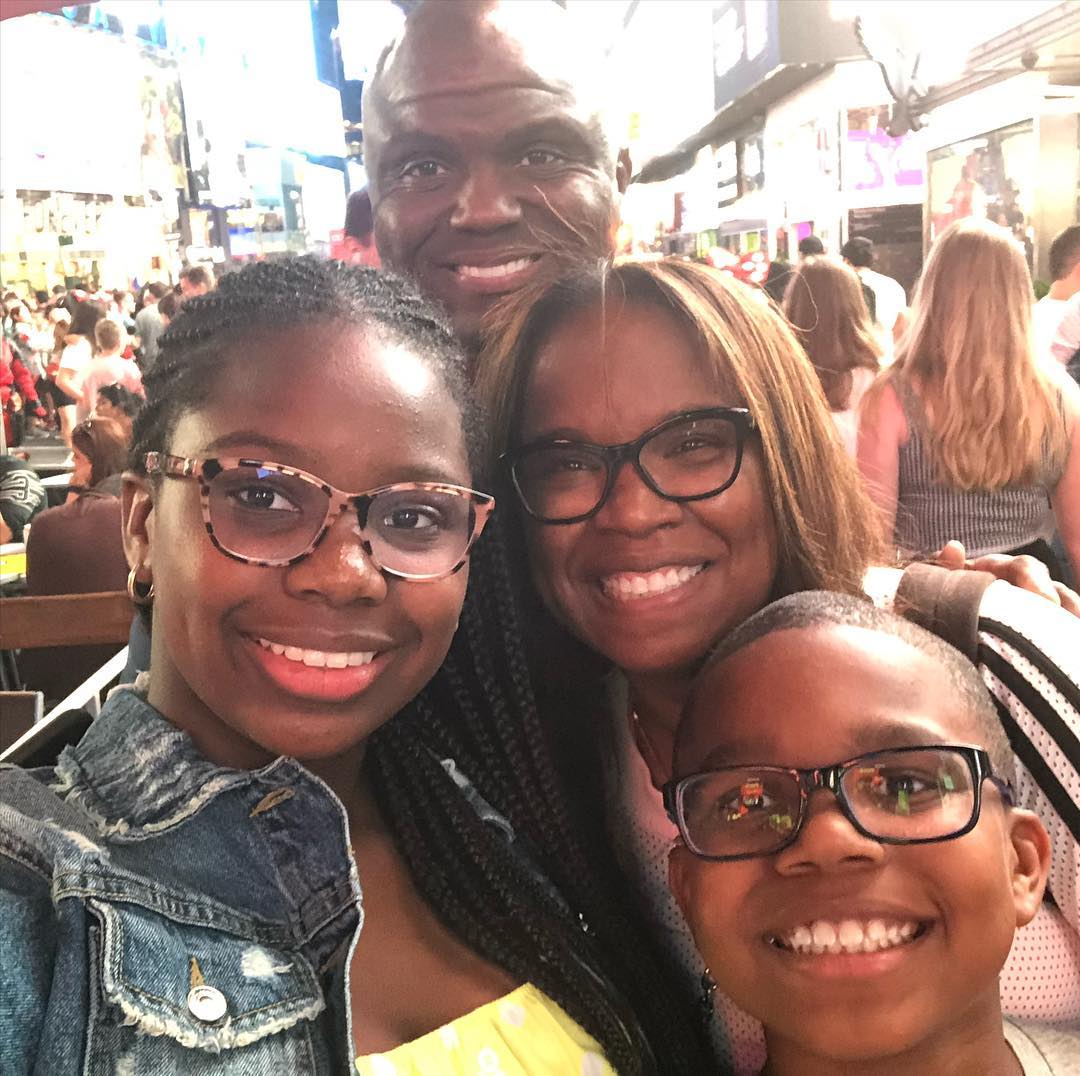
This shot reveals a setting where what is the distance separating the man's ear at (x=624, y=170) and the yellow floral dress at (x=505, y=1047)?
180 cm

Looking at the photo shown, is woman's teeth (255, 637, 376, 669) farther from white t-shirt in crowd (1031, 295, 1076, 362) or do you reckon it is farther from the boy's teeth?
white t-shirt in crowd (1031, 295, 1076, 362)

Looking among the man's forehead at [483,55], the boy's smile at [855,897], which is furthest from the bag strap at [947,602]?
the man's forehead at [483,55]

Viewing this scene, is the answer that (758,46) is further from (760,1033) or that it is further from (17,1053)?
(17,1053)

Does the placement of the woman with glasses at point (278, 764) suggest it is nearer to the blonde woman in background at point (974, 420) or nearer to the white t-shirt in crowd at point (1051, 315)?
the blonde woman in background at point (974, 420)

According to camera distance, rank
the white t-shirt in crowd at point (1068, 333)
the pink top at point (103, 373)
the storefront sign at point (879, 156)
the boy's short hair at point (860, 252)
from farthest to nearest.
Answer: the pink top at point (103, 373)
the storefront sign at point (879, 156)
the boy's short hair at point (860, 252)
the white t-shirt in crowd at point (1068, 333)

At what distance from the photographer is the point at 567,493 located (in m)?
1.51

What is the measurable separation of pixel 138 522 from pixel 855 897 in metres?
0.91

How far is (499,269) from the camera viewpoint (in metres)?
2.10

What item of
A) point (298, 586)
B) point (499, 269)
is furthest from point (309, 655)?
point (499, 269)

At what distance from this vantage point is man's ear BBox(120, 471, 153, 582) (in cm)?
115

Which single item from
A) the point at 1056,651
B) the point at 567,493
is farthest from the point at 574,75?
the point at 1056,651

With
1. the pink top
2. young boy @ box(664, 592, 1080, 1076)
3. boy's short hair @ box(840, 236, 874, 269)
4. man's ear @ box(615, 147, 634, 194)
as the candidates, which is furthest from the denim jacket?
the pink top

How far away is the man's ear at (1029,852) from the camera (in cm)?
120

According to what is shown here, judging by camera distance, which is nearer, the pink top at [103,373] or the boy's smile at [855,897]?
the boy's smile at [855,897]
